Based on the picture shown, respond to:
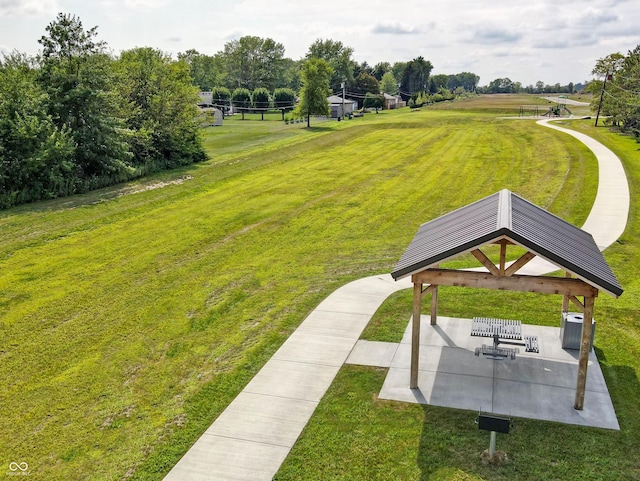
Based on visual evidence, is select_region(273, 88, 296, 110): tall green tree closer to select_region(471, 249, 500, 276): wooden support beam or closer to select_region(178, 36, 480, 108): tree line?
select_region(178, 36, 480, 108): tree line

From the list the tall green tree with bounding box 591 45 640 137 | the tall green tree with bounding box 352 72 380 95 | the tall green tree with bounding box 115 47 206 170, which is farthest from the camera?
the tall green tree with bounding box 352 72 380 95

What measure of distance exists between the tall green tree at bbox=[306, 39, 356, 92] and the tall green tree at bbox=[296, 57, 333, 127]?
186 feet

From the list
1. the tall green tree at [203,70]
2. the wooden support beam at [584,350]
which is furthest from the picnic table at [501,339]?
the tall green tree at [203,70]

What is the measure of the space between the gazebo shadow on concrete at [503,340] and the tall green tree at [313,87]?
50.9 meters

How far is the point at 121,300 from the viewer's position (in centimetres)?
1526

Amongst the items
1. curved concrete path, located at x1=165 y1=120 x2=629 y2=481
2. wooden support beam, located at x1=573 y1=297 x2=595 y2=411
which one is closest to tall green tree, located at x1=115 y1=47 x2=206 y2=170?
curved concrete path, located at x1=165 y1=120 x2=629 y2=481

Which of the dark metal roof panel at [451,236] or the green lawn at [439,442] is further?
the dark metal roof panel at [451,236]

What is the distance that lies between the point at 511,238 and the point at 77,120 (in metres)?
26.1

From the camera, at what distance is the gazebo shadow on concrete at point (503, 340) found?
9.34 metres

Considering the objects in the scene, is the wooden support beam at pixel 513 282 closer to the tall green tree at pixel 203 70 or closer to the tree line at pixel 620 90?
the tree line at pixel 620 90

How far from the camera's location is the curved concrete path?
856 cm

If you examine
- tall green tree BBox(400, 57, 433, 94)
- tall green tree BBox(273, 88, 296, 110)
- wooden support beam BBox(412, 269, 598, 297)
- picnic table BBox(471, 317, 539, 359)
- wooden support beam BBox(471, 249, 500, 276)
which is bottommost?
picnic table BBox(471, 317, 539, 359)

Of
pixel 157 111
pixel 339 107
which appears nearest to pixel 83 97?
pixel 157 111

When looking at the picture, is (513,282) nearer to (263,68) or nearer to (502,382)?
(502,382)
